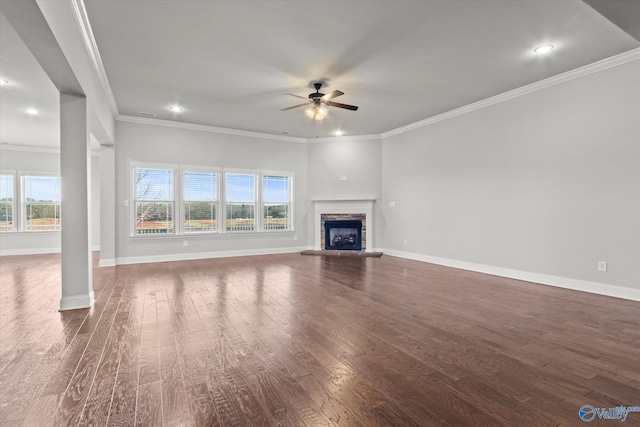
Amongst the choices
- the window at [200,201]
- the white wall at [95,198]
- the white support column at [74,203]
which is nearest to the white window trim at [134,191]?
the window at [200,201]

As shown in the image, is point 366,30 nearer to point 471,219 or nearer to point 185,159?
point 471,219

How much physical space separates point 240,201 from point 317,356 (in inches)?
218

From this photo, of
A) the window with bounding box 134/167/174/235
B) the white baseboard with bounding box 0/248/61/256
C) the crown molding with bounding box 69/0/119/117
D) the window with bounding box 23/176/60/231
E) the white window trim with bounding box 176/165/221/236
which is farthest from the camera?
the window with bounding box 23/176/60/231

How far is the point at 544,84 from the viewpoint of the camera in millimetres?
4520

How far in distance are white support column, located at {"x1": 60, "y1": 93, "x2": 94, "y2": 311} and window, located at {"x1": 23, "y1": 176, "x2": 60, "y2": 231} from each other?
6531 mm

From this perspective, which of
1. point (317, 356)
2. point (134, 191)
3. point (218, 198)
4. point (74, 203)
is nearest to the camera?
point (317, 356)

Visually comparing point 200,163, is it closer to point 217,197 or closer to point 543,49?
point 217,197

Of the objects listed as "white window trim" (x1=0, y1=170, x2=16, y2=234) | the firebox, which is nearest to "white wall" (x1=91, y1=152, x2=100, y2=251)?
"white window trim" (x1=0, y1=170, x2=16, y2=234)

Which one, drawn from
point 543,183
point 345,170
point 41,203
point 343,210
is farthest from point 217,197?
point 543,183

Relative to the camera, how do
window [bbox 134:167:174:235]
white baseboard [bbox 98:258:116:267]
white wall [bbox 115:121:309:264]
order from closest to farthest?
1. white baseboard [bbox 98:258:116:267]
2. white wall [bbox 115:121:309:264]
3. window [bbox 134:167:174:235]

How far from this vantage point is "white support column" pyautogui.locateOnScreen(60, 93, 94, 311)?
135 inches

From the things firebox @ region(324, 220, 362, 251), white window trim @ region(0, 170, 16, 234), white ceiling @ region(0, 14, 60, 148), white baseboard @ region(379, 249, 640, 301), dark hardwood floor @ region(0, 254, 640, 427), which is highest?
white ceiling @ region(0, 14, 60, 148)

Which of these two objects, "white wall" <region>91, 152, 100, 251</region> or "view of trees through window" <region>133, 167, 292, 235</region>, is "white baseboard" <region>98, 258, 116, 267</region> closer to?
"view of trees through window" <region>133, 167, 292, 235</region>

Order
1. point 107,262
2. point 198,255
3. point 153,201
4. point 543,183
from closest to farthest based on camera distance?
point 543,183 → point 107,262 → point 153,201 → point 198,255
